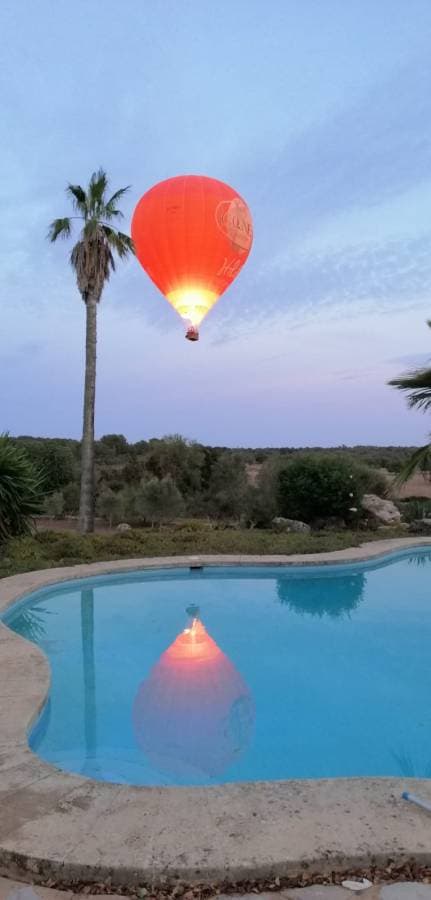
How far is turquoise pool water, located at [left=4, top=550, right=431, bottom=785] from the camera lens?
15.4 feet

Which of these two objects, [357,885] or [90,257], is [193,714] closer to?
[357,885]

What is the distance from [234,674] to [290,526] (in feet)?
27.8

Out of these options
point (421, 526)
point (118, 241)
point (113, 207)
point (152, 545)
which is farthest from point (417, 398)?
point (113, 207)

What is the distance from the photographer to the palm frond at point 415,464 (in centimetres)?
650

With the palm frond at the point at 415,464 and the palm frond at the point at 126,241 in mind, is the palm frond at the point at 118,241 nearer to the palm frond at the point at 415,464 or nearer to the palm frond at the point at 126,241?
the palm frond at the point at 126,241

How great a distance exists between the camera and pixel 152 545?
12422 mm

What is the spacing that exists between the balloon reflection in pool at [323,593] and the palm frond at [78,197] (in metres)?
9.81

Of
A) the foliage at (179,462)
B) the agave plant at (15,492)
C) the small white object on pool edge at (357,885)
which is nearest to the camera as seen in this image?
the small white object on pool edge at (357,885)

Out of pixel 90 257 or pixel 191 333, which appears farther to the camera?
pixel 90 257

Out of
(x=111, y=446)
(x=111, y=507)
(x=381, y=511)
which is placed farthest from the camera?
(x=111, y=446)

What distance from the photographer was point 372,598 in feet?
32.9

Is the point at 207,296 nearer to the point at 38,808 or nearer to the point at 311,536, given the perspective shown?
the point at 38,808

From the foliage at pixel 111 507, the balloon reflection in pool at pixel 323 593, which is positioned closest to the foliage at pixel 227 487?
the foliage at pixel 111 507

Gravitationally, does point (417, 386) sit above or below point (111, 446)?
below
